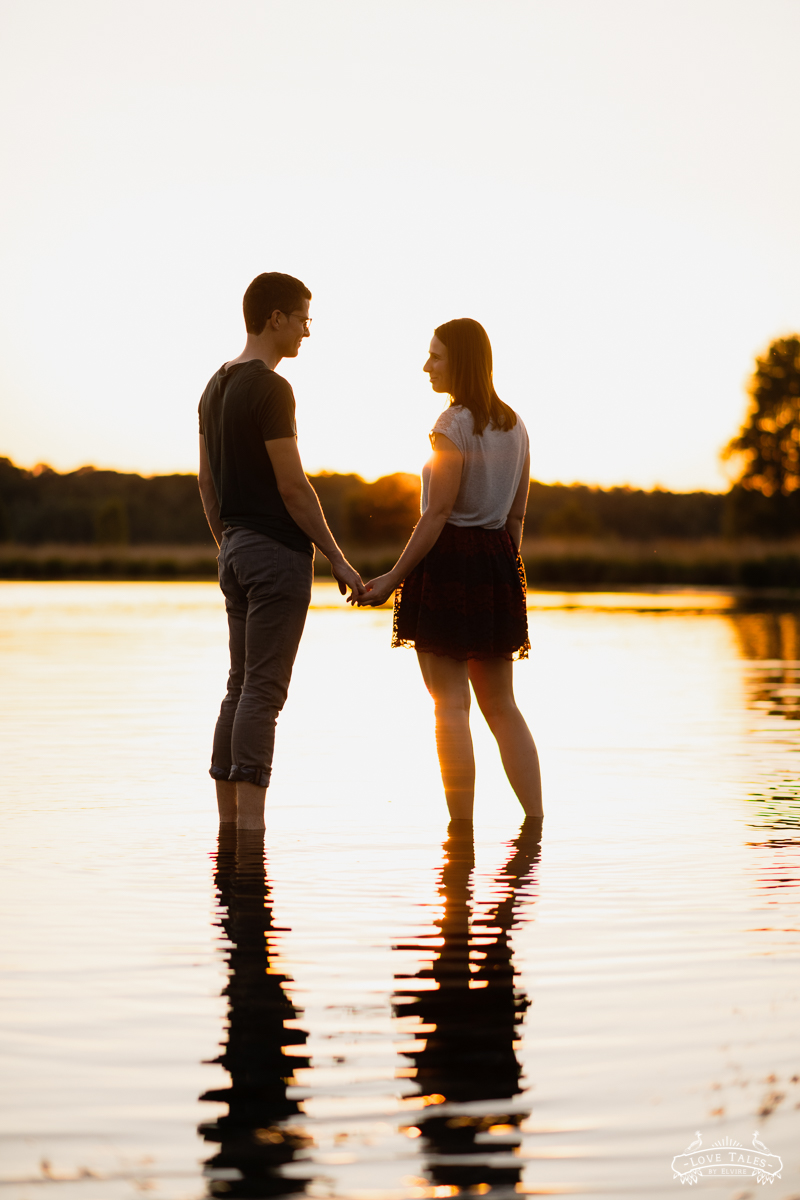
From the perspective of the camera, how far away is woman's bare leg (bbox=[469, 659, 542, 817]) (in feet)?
16.1

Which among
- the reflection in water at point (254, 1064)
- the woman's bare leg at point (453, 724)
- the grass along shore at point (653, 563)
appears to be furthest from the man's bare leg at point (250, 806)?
the grass along shore at point (653, 563)

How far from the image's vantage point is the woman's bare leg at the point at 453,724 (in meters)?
4.82

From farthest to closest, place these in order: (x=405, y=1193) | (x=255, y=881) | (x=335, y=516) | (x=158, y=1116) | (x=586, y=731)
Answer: (x=335, y=516) < (x=586, y=731) < (x=255, y=881) < (x=158, y=1116) < (x=405, y=1193)

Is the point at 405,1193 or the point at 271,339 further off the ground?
the point at 271,339

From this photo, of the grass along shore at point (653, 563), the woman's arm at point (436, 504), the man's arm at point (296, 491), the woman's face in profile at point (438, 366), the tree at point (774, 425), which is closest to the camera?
the man's arm at point (296, 491)

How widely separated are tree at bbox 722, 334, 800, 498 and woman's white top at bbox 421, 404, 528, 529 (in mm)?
54612

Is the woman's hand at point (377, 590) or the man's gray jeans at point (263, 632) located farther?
the woman's hand at point (377, 590)

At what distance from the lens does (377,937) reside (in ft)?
10.9

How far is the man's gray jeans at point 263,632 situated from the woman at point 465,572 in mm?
335

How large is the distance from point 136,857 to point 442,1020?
69.1 inches

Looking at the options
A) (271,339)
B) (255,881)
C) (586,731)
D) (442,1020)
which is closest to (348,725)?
(586,731)

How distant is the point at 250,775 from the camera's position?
4543 mm

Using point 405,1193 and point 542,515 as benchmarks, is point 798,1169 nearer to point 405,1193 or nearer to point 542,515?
point 405,1193

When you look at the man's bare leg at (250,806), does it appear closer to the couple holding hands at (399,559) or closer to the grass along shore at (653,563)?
the couple holding hands at (399,559)
